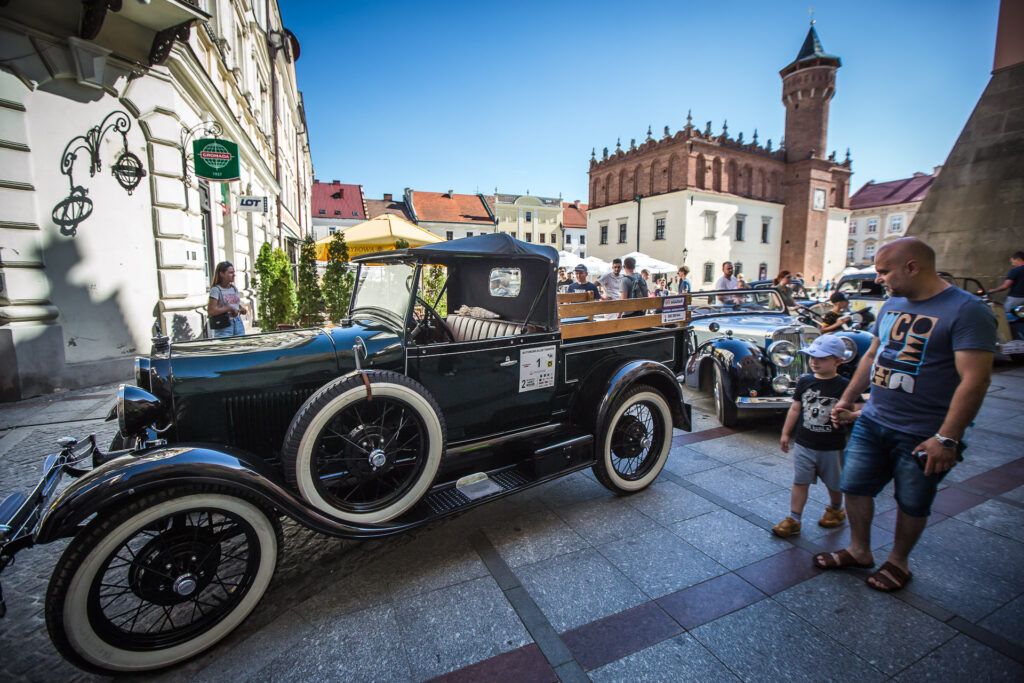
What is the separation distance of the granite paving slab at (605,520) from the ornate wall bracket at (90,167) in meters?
7.10

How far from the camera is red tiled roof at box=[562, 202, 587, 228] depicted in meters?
57.3

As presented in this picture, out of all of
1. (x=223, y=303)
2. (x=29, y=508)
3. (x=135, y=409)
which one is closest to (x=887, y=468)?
(x=135, y=409)

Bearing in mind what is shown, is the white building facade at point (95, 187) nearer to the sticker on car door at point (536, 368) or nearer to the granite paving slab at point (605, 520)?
the sticker on car door at point (536, 368)

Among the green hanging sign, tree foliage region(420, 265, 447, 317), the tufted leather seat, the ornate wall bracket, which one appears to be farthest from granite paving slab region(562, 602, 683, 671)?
the green hanging sign

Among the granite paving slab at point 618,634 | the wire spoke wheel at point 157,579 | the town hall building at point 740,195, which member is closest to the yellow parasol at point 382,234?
the wire spoke wheel at point 157,579

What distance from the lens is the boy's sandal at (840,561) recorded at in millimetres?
2604

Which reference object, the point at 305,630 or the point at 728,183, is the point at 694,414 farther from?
the point at 728,183

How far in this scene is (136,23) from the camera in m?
5.88

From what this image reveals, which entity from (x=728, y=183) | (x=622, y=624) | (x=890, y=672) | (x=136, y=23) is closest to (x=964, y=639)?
(x=890, y=672)

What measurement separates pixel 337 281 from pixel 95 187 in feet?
17.1

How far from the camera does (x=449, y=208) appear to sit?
53.1 m

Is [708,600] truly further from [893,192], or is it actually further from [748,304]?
[893,192]

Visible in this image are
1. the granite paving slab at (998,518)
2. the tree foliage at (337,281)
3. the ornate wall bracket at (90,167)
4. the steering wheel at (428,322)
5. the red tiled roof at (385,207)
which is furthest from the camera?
the red tiled roof at (385,207)

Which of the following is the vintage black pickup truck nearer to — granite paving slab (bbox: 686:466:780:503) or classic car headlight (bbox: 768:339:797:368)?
granite paving slab (bbox: 686:466:780:503)
